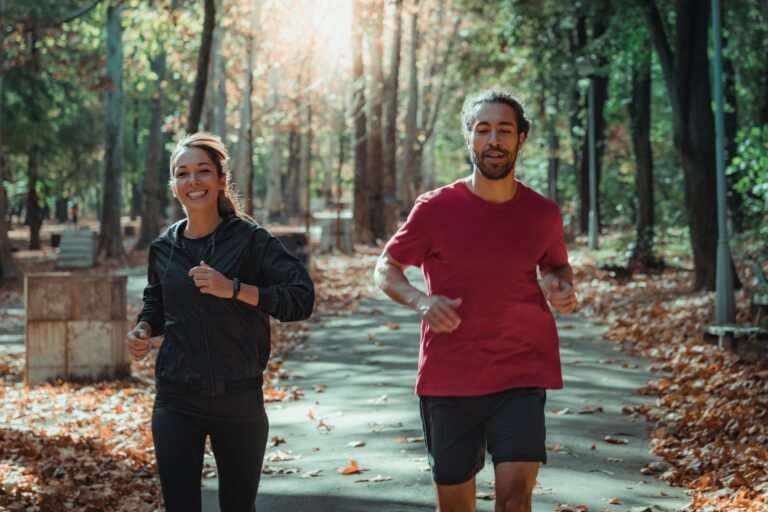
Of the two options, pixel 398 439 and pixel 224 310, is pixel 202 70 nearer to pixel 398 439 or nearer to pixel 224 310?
pixel 398 439

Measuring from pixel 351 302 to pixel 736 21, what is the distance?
10.8 m

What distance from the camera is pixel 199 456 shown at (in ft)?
15.9

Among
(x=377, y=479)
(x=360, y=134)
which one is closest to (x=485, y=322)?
(x=377, y=479)

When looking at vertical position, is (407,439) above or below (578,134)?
below

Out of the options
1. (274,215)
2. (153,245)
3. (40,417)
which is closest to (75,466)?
(40,417)

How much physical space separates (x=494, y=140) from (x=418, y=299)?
0.68 m

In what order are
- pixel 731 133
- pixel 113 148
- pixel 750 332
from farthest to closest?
pixel 113 148, pixel 731 133, pixel 750 332

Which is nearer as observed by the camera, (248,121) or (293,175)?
(248,121)

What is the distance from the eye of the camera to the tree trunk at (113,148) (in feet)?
115

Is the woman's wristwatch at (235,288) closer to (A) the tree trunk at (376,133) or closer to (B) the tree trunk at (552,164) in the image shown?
(A) the tree trunk at (376,133)

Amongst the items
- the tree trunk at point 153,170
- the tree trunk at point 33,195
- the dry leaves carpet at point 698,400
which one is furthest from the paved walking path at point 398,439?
the tree trunk at point 33,195

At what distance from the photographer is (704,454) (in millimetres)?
8602

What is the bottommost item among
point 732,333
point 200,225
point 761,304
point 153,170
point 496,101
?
point 732,333

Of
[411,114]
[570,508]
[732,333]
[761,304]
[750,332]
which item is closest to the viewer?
[570,508]
